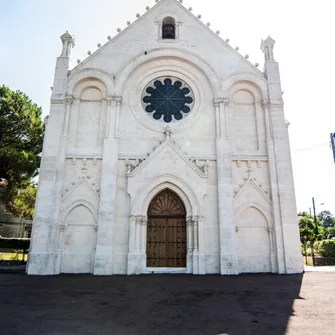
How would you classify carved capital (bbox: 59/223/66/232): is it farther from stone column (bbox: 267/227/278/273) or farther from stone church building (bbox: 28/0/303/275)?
stone column (bbox: 267/227/278/273)

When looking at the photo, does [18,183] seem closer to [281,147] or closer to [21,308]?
[21,308]

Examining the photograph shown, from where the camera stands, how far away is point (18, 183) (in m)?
20.5

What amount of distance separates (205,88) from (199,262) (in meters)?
9.26

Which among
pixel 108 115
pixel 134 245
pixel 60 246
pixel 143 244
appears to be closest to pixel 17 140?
pixel 108 115

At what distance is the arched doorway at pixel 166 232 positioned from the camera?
13.6 metres

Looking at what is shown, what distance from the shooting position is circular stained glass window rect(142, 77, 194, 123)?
15.9 m

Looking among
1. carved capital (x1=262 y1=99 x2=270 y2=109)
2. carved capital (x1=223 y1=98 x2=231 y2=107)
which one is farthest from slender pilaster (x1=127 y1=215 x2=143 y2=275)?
carved capital (x1=262 y1=99 x2=270 y2=109)

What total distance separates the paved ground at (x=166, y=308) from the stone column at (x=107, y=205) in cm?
306

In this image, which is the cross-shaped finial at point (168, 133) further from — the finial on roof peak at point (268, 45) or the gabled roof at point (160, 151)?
the finial on roof peak at point (268, 45)

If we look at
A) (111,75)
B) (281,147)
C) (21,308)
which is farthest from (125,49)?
(21,308)

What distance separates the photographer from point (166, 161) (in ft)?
47.0

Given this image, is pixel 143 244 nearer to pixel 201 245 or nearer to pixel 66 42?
pixel 201 245

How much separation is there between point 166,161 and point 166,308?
Result: 28.3ft

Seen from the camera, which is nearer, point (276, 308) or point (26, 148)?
point (276, 308)
